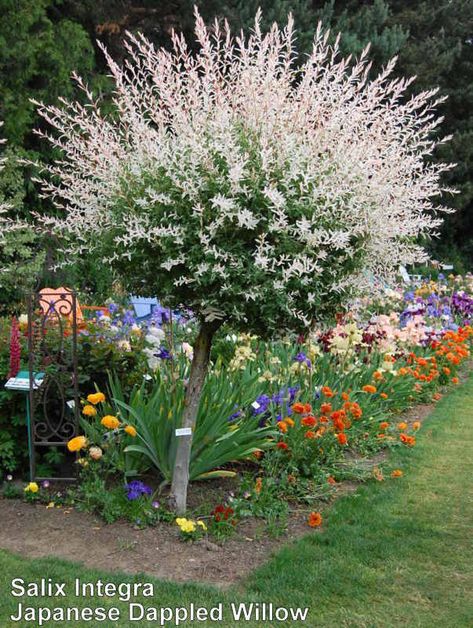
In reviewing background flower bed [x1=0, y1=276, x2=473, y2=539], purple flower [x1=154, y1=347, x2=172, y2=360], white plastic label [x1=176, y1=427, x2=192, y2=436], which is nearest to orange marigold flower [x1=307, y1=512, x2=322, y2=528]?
background flower bed [x1=0, y1=276, x2=473, y2=539]

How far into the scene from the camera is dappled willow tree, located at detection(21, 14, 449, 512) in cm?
313

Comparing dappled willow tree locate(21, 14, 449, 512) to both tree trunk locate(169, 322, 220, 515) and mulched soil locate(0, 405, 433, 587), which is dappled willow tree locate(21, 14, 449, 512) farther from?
mulched soil locate(0, 405, 433, 587)

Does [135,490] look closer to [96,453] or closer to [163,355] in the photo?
[96,453]

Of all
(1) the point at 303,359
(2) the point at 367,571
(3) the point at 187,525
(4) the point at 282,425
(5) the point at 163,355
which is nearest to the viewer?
(2) the point at 367,571

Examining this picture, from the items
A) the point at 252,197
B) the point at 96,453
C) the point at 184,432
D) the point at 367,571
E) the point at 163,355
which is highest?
the point at 252,197

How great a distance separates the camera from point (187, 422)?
3.78m

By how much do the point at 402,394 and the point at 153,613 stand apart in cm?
393

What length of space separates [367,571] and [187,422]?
121 centimetres

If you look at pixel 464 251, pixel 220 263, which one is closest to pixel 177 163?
pixel 220 263

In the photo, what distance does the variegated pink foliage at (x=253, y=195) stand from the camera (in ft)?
10.3

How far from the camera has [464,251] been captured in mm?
21672

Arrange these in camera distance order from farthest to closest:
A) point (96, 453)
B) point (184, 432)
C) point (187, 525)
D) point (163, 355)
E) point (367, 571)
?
point (163, 355)
point (96, 453)
point (184, 432)
point (187, 525)
point (367, 571)

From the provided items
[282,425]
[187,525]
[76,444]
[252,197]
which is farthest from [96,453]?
[252,197]

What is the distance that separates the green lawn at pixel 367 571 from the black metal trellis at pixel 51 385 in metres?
0.77
